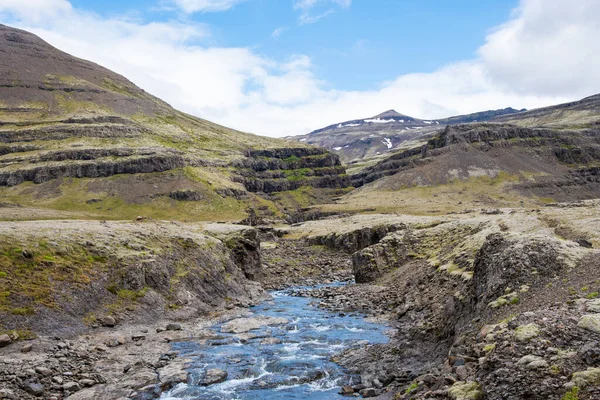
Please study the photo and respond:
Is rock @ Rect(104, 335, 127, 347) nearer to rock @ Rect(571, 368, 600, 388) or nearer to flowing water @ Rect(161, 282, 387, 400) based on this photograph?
flowing water @ Rect(161, 282, 387, 400)

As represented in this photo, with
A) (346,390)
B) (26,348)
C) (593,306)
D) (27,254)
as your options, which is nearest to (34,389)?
(26,348)

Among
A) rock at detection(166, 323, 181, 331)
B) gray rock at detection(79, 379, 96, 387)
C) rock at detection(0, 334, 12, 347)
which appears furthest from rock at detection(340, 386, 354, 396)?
rock at detection(0, 334, 12, 347)

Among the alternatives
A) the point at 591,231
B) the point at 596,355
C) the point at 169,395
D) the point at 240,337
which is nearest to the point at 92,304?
the point at 240,337

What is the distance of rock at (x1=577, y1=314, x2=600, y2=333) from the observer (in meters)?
17.7

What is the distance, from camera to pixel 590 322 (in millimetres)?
18109

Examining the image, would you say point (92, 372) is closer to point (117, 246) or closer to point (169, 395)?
point (169, 395)

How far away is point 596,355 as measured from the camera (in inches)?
623

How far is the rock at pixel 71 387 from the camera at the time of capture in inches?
1033

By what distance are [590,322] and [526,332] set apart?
254 centimetres

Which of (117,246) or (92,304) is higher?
(117,246)

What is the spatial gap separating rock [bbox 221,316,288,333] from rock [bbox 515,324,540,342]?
91.9ft

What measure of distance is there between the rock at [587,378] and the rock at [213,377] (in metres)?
21.5

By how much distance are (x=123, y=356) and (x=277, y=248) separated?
8455 cm

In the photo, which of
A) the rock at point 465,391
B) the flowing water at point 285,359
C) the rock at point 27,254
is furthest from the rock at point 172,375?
the rock at point 465,391
